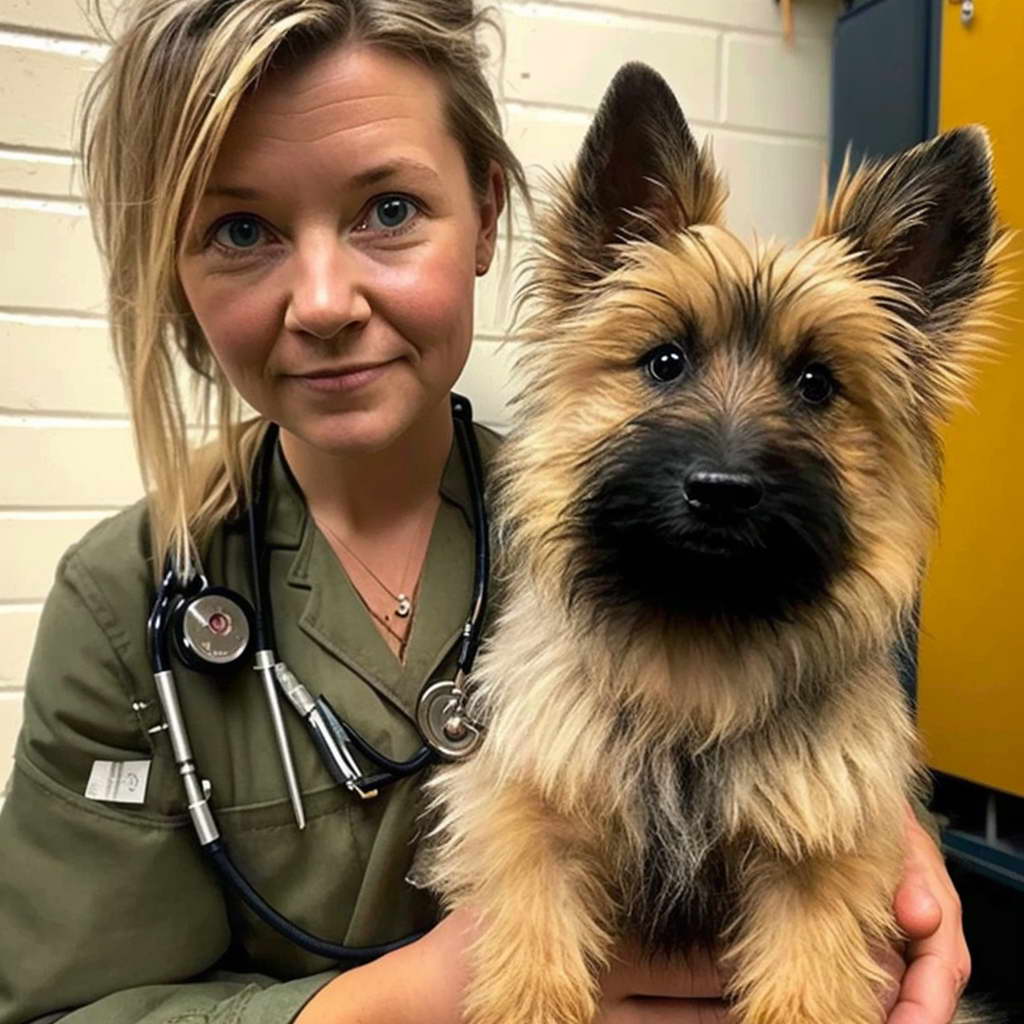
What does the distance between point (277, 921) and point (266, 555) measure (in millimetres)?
476

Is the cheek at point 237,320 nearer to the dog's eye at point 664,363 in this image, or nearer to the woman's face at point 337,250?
the woman's face at point 337,250

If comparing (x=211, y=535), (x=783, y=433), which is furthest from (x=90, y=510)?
(x=783, y=433)

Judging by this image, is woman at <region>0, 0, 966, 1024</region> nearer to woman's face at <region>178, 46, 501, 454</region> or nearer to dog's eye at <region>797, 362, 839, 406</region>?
woman's face at <region>178, 46, 501, 454</region>

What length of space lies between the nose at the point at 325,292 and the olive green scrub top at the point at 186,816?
0.35m

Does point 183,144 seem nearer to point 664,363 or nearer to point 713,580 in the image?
point 664,363

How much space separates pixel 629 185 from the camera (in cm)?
120

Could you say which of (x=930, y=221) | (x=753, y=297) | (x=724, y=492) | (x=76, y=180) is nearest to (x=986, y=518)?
(x=930, y=221)

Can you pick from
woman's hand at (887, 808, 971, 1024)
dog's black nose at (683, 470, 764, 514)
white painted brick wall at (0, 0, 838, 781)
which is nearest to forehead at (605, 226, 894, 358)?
dog's black nose at (683, 470, 764, 514)

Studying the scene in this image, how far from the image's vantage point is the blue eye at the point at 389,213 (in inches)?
50.6

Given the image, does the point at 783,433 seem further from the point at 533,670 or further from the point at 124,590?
the point at 124,590

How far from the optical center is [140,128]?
128cm

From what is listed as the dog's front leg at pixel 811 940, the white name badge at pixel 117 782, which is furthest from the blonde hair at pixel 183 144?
the dog's front leg at pixel 811 940

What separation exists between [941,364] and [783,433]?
270 mm

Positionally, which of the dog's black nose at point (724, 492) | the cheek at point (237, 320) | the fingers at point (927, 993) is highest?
the cheek at point (237, 320)
